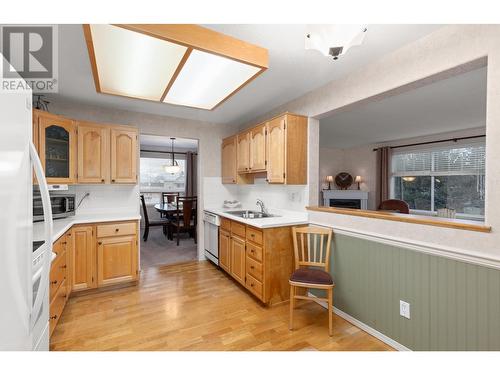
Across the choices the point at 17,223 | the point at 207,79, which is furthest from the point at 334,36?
the point at 17,223

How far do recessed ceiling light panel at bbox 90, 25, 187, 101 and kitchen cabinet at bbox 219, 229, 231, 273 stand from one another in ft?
6.56

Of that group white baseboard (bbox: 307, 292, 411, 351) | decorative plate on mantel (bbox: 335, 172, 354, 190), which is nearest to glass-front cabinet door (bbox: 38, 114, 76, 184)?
white baseboard (bbox: 307, 292, 411, 351)

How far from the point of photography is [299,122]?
2764mm

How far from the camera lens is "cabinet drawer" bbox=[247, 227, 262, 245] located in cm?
255

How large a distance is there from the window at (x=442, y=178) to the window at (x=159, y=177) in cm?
603

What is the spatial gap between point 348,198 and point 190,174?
469 cm

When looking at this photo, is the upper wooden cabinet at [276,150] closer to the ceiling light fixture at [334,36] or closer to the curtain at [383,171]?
the ceiling light fixture at [334,36]

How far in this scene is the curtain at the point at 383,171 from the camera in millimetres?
5988

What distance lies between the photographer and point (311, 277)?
7.12ft

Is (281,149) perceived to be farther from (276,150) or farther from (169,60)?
(169,60)

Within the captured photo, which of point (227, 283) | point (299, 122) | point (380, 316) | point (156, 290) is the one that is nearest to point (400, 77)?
point (299, 122)

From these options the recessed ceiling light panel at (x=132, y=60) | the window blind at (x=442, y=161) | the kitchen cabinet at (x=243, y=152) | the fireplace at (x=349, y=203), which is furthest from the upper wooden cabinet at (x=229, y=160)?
the window blind at (x=442, y=161)

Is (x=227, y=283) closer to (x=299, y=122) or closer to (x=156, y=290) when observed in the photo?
(x=156, y=290)

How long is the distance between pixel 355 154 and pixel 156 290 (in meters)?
6.31
